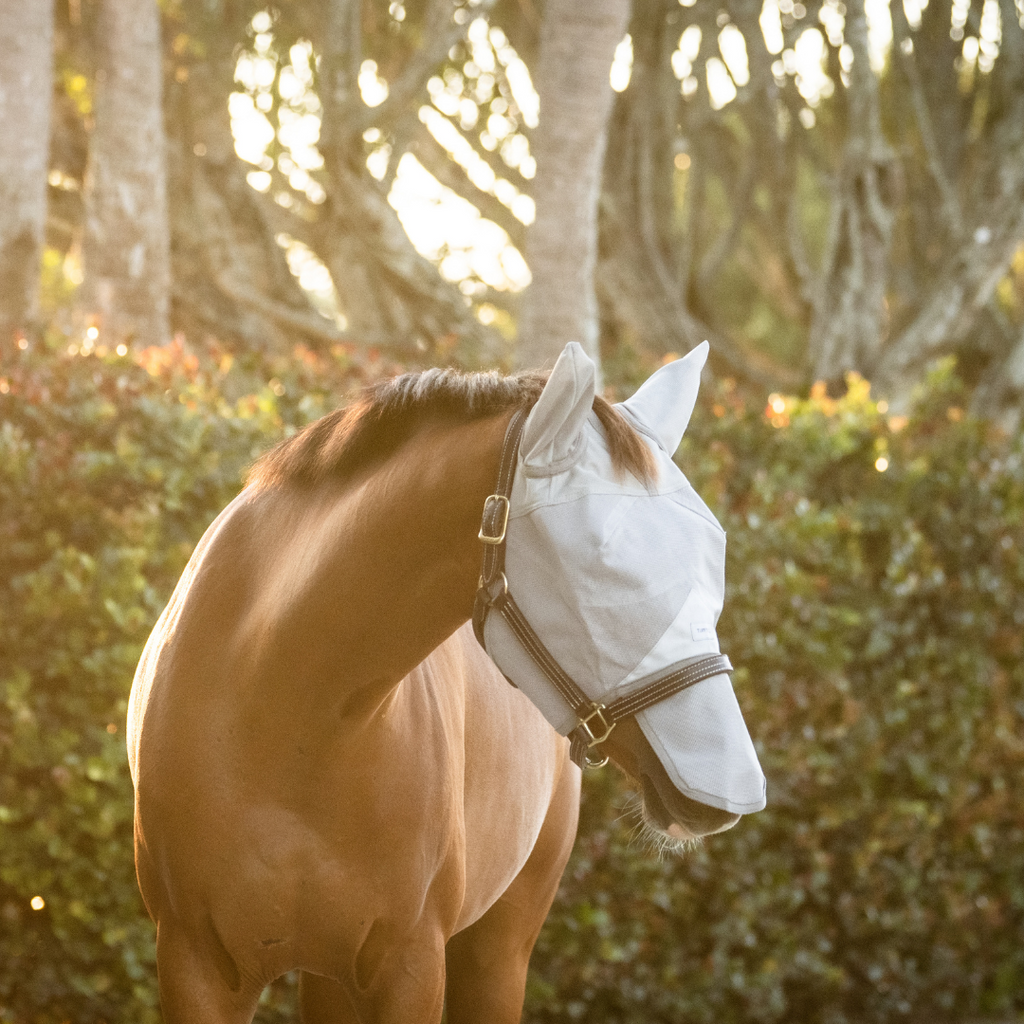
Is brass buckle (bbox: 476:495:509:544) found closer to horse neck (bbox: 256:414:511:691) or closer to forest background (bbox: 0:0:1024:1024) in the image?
horse neck (bbox: 256:414:511:691)

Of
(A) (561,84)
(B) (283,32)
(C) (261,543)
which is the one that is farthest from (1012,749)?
(B) (283,32)

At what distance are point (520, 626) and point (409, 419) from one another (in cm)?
44

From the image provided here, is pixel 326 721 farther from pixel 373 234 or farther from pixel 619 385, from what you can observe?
pixel 373 234

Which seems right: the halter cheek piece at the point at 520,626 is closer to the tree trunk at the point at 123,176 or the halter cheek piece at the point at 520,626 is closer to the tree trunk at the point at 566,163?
the tree trunk at the point at 566,163

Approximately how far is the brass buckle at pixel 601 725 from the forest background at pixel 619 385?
Result: 2.12 metres

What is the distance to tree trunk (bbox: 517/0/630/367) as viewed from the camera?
590cm

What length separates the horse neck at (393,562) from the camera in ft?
6.00

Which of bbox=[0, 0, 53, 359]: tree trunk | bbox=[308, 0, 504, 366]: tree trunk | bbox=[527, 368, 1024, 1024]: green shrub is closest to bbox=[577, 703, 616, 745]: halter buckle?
bbox=[527, 368, 1024, 1024]: green shrub

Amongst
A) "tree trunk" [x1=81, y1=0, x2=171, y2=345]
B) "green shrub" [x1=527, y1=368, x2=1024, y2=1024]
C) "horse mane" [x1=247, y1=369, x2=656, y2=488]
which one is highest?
"tree trunk" [x1=81, y1=0, x2=171, y2=345]

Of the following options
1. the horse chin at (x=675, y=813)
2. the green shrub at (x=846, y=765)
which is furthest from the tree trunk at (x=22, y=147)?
the horse chin at (x=675, y=813)

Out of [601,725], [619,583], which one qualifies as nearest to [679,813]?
[601,725]

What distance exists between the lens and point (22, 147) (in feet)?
18.0

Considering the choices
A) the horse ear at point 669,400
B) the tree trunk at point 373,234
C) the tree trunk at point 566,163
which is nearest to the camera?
the horse ear at point 669,400

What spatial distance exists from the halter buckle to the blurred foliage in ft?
6.89
